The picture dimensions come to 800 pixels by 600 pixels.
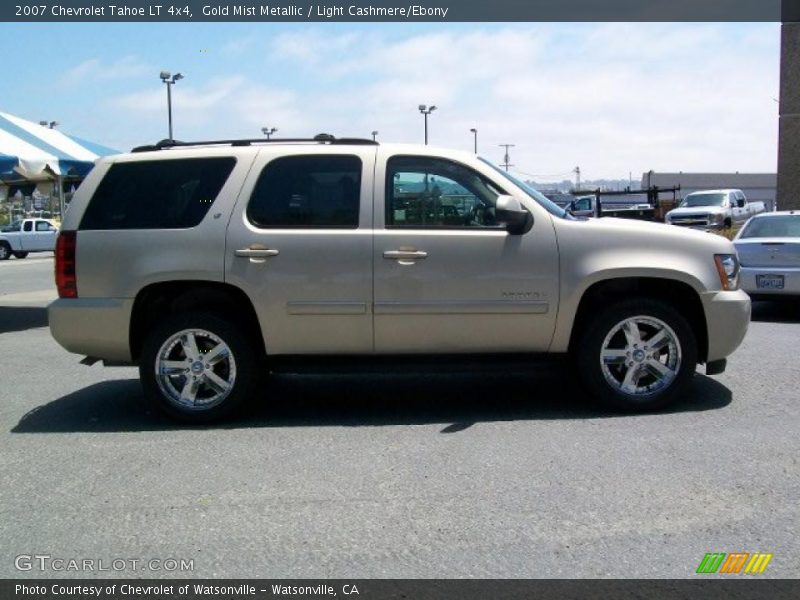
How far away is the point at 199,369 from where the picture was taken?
6.00 meters

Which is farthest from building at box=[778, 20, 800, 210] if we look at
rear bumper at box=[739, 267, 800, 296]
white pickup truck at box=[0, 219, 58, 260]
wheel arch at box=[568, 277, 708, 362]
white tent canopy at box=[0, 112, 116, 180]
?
white pickup truck at box=[0, 219, 58, 260]

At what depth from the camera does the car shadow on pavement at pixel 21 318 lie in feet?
38.5

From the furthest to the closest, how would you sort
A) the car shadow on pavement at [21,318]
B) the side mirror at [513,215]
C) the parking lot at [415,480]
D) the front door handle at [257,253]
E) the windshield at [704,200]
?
the windshield at [704,200]
the car shadow on pavement at [21,318]
the front door handle at [257,253]
the side mirror at [513,215]
the parking lot at [415,480]

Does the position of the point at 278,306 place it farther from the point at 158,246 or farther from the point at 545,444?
the point at 545,444

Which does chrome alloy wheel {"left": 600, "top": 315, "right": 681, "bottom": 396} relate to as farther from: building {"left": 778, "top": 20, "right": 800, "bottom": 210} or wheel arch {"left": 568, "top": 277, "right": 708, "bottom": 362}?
building {"left": 778, "top": 20, "right": 800, "bottom": 210}

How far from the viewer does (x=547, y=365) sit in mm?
6145

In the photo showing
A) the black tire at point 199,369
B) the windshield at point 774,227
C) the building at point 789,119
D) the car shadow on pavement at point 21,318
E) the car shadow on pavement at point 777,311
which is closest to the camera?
Result: the black tire at point 199,369

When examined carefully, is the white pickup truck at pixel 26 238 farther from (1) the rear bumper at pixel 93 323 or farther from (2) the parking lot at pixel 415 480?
(1) the rear bumper at pixel 93 323

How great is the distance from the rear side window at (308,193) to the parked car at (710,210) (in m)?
22.3

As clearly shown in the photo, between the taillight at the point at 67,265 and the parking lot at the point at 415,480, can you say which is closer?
the parking lot at the point at 415,480

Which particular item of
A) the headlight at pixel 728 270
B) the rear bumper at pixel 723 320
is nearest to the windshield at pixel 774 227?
the headlight at pixel 728 270

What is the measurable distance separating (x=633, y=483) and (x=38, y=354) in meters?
7.10

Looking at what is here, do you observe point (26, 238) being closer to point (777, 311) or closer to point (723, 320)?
point (777, 311)

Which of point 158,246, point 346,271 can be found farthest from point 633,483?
point 158,246
